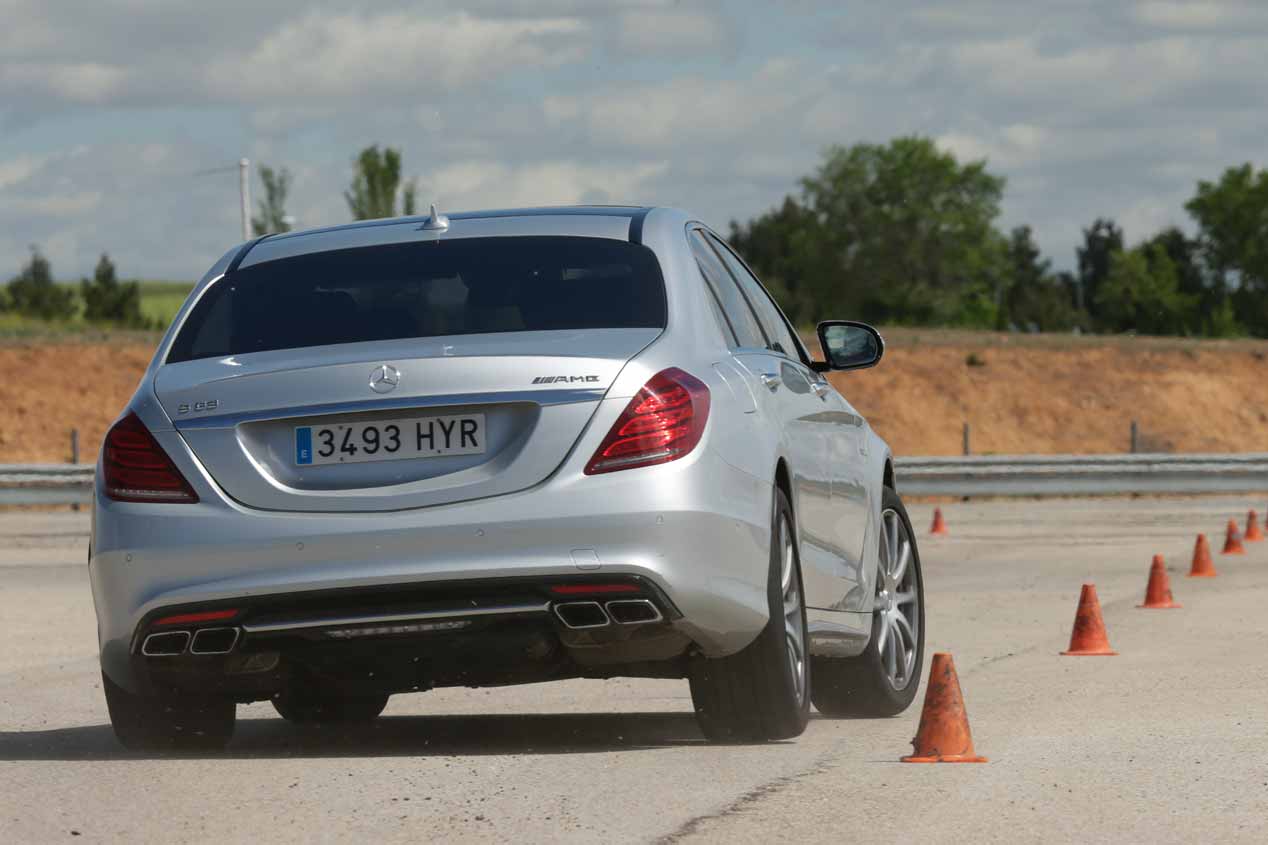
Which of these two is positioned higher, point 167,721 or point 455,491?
point 455,491

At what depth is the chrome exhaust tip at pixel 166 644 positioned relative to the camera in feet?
23.4

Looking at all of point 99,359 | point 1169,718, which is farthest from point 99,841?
point 99,359

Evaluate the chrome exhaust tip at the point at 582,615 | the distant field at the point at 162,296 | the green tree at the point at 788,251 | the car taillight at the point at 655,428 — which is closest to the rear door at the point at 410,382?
the car taillight at the point at 655,428

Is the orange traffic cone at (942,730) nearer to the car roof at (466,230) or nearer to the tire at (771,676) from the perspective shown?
the tire at (771,676)

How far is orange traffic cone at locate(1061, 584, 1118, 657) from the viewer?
11492mm

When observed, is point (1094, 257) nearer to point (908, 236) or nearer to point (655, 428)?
point (908, 236)

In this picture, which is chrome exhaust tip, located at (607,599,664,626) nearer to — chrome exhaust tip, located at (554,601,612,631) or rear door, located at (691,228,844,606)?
chrome exhaust tip, located at (554,601,612,631)

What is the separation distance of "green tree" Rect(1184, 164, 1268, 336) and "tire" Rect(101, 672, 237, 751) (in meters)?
140

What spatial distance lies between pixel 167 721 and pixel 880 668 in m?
2.73

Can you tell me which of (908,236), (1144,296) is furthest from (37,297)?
(1144,296)

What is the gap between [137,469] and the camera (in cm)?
716

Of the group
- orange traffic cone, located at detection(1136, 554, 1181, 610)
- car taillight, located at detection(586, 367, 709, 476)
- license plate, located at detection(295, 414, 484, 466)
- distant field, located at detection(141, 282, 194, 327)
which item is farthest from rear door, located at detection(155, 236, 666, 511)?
distant field, located at detection(141, 282, 194, 327)

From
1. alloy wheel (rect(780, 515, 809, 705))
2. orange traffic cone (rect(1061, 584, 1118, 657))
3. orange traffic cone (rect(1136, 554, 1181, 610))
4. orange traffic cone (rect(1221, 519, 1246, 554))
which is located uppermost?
alloy wheel (rect(780, 515, 809, 705))

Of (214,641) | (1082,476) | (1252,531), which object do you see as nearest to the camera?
(214,641)
